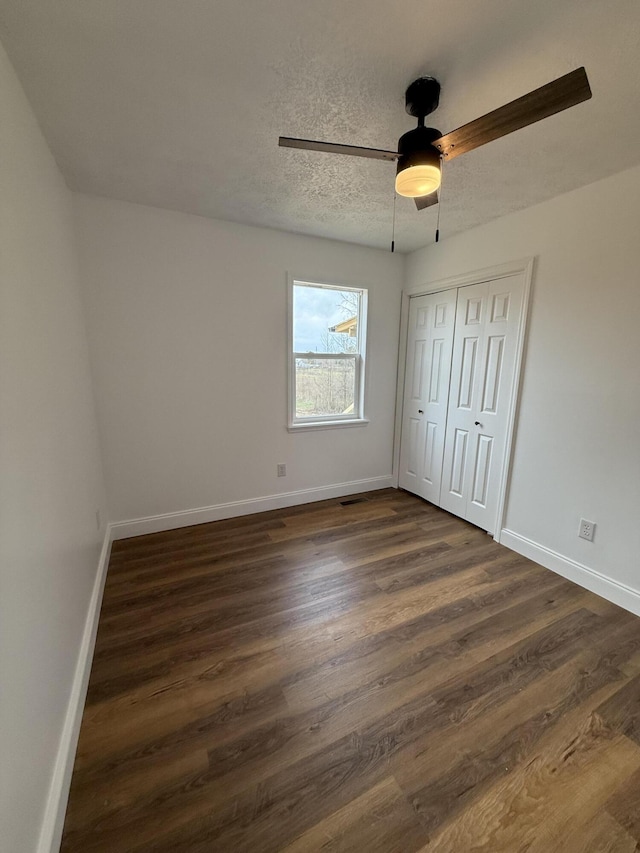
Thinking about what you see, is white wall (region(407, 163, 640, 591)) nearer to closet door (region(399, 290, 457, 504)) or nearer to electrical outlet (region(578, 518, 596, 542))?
electrical outlet (region(578, 518, 596, 542))

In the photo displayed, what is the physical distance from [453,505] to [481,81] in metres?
2.85

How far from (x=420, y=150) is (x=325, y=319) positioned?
1926mm

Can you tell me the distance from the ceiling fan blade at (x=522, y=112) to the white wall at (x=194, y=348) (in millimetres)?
1819

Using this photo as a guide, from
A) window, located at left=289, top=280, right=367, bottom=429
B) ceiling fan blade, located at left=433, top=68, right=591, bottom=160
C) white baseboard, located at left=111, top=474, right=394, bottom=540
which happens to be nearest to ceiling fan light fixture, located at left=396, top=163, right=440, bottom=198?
ceiling fan blade, located at left=433, top=68, right=591, bottom=160

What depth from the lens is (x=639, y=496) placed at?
75.2 inches

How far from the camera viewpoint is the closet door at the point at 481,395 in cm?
256

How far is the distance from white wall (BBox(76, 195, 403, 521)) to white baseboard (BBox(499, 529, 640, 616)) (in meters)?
1.81

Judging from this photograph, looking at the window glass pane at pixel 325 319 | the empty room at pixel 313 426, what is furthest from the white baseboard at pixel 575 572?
the window glass pane at pixel 325 319

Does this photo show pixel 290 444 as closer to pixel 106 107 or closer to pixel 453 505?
pixel 453 505

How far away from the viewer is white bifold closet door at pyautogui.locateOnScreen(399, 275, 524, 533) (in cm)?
260

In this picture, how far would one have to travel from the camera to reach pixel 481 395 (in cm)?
278

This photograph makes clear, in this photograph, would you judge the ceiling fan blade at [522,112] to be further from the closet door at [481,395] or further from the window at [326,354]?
the window at [326,354]

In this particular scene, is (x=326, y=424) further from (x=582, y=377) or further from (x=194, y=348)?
(x=582, y=377)

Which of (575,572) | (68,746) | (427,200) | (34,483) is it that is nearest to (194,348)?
(34,483)
